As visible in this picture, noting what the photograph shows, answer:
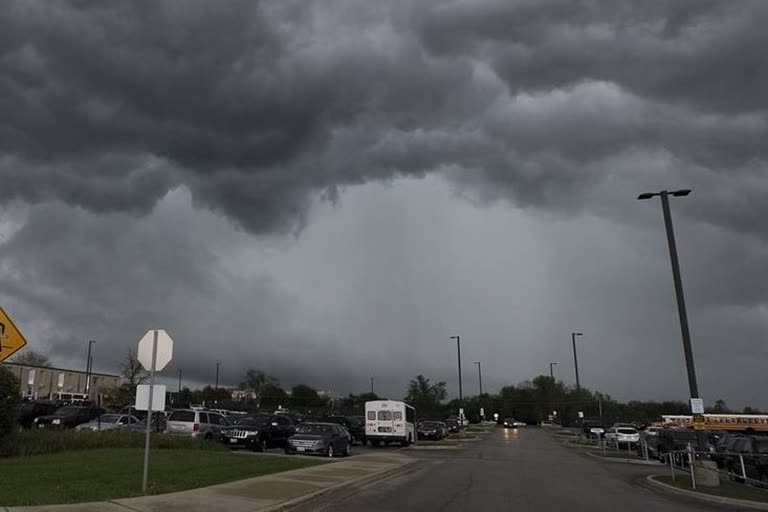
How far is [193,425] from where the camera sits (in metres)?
29.1

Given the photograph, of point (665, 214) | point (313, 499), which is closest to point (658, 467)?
point (665, 214)

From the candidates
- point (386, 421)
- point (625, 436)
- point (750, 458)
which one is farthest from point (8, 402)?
point (625, 436)

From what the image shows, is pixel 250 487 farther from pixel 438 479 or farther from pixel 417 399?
pixel 417 399

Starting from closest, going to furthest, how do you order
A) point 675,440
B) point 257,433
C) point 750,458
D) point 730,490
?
point 730,490 < point 750,458 < point 257,433 < point 675,440

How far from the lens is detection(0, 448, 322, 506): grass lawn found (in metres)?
12.0

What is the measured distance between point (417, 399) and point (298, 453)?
9263cm

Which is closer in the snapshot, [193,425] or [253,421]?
[193,425]

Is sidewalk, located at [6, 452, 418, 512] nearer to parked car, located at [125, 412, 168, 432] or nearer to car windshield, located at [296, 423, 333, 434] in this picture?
car windshield, located at [296, 423, 333, 434]

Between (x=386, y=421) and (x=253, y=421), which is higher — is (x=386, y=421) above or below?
below

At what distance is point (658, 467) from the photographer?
28.3 meters

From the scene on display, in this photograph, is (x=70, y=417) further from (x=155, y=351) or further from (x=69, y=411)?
(x=155, y=351)

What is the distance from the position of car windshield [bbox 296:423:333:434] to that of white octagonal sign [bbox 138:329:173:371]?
15.1m

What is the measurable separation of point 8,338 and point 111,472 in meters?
4.87

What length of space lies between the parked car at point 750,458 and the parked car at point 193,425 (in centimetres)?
2098
